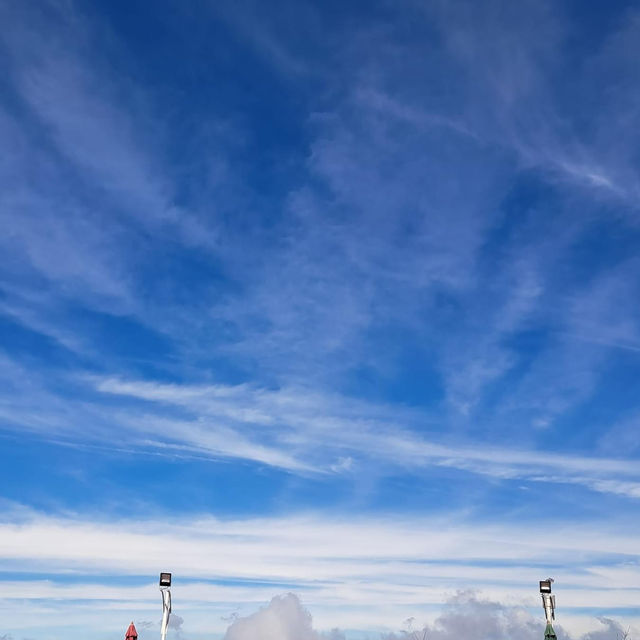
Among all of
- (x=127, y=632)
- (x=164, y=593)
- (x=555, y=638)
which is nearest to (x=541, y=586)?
(x=555, y=638)

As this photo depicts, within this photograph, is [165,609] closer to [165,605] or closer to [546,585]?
[165,605]

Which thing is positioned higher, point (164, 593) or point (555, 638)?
point (164, 593)

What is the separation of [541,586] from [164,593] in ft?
57.2

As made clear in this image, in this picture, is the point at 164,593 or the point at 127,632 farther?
the point at 127,632

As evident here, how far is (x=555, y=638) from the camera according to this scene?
30.3 meters

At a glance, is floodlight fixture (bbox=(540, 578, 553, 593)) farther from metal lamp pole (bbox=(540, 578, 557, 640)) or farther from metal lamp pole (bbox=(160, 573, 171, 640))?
metal lamp pole (bbox=(160, 573, 171, 640))

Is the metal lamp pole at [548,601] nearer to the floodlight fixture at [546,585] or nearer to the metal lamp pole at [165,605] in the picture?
the floodlight fixture at [546,585]

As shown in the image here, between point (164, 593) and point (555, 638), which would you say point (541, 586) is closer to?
point (555, 638)

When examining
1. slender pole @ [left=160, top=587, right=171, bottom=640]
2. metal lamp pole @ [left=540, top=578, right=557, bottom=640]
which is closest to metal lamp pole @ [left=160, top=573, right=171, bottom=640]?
slender pole @ [left=160, top=587, right=171, bottom=640]

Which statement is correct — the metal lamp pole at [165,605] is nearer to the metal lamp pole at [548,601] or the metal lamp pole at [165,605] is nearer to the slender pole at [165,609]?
the slender pole at [165,609]

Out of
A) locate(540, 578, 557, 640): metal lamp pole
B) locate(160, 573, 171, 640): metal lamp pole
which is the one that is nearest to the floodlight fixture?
locate(540, 578, 557, 640): metal lamp pole

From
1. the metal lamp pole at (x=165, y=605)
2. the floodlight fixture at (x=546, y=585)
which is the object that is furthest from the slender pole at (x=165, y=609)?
the floodlight fixture at (x=546, y=585)

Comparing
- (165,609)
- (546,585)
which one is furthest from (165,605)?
(546,585)

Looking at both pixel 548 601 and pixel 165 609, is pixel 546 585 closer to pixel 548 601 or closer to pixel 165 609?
pixel 548 601
